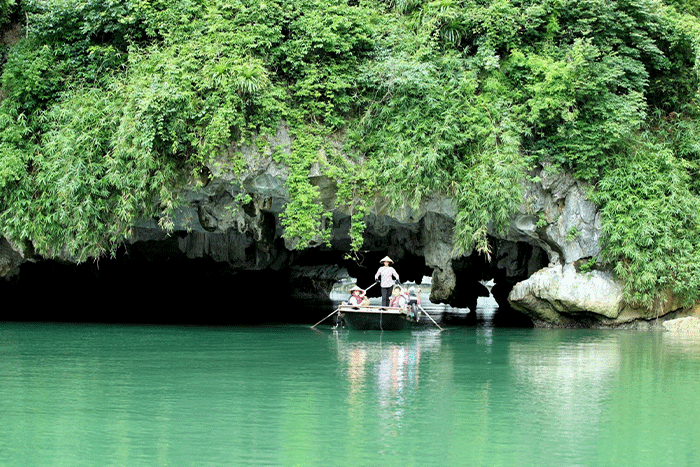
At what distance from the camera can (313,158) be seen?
51.0 ft

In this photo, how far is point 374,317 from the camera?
15633 mm

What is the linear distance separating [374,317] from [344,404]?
836cm

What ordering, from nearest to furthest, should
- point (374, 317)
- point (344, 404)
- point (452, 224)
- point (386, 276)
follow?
point (344, 404) < point (374, 317) < point (386, 276) < point (452, 224)

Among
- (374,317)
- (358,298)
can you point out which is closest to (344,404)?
(374,317)

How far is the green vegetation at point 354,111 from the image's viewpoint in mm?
15172

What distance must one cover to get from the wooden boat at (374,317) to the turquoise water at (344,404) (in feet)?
8.36

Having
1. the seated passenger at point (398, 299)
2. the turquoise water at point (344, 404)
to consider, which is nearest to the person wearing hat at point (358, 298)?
the seated passenger at point (398, 299)

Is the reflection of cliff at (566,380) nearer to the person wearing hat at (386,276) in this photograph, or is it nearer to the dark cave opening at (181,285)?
the person wearing hat at (386,276)

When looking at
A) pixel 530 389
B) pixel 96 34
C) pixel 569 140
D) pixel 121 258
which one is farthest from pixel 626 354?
pixel 121 258

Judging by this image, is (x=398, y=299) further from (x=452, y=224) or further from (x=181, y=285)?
(x=181, y=285)

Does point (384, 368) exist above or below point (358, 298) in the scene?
below

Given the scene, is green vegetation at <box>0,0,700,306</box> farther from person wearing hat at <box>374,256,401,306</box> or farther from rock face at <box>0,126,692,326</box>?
person wearing hat at <box>374,256,401,306</box>

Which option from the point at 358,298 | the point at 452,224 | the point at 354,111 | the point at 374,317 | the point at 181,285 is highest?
the point at 354,111

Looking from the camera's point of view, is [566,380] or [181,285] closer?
[566,380]
